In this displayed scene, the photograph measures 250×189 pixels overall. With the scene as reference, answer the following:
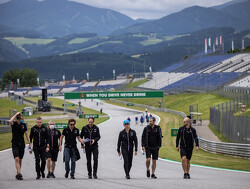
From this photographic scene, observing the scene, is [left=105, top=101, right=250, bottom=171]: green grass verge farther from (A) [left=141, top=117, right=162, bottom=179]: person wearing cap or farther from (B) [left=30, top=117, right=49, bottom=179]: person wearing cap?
(B) [left=30, top=117, right=49, bottom=179]: person wearing cap

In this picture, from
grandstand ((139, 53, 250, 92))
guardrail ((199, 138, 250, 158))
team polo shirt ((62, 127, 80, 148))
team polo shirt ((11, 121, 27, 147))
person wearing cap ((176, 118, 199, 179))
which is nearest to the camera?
team polo shirt ((11, 121, 27, 147))

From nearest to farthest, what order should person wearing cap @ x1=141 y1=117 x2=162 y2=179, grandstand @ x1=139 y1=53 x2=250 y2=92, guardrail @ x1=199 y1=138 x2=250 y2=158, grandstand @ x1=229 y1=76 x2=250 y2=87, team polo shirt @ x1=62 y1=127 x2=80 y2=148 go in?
person wearing cap @ x1=141 y1=117 x2=162 y2=179
team polo shirt @ x1=62 y1=127 x2=80 y2=148
guardrail @ x1=199 y1=138 x2=250 y2=158
grandstand @ x1=229 y1=76 x2=250 y2=87
grandstand @ x1=139 y1=53 x2=250 y2=92

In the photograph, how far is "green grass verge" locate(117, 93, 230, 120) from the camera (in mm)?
51619

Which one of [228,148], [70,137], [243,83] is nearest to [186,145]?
[70,137]

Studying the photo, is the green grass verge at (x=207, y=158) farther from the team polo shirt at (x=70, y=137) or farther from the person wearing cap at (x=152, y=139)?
the team polo shirt at (x=70, y=137)

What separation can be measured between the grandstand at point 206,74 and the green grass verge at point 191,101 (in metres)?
2.47

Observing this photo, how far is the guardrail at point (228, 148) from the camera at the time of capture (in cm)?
2106

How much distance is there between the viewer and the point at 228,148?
2259 centimetres

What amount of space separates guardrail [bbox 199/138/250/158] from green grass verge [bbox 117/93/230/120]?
2214cm

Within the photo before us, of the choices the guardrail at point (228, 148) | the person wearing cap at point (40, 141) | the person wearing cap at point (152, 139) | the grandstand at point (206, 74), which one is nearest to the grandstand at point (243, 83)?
the grandstand at point (206, 74)

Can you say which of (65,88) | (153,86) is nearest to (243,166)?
(153,86)

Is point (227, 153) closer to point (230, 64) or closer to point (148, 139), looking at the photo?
point (148, 139)

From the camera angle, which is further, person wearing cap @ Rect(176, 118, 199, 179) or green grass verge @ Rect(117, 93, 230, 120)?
Answer: green grass verge @ Rect(117, 93, 230, 120)

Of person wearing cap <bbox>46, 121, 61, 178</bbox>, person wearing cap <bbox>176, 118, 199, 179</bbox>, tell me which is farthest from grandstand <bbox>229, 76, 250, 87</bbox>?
person wearing cap <bbox>46, 121, 61, 178</bbox>
